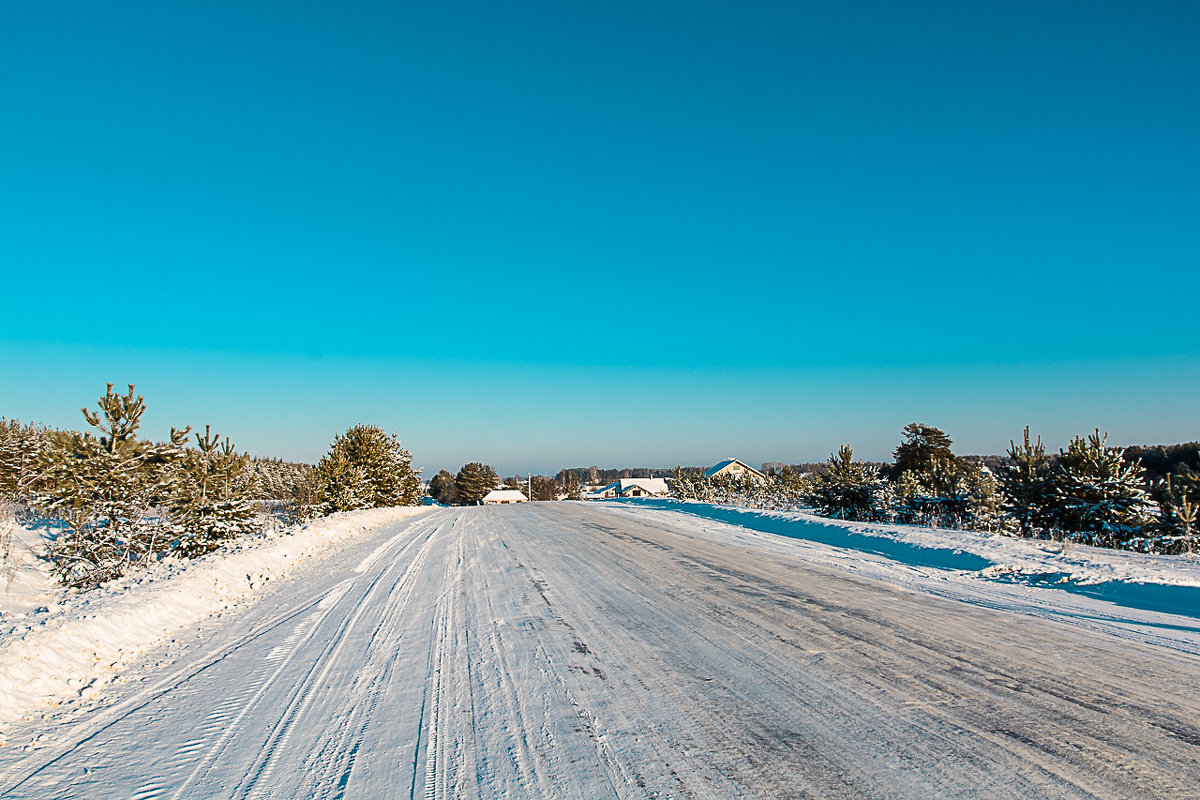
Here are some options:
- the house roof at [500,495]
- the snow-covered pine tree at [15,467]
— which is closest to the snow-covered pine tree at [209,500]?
the snow-covered pine tree at [15,467]

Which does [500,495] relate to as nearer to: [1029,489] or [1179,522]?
[1029,489]

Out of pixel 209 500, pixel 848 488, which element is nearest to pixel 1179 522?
pixel 848 488

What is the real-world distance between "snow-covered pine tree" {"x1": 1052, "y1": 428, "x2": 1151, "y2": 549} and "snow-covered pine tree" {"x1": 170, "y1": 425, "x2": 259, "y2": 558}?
71.3 ft

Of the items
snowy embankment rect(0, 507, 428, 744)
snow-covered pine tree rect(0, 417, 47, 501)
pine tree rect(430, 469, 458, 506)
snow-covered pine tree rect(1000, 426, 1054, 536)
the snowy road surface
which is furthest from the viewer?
pine tree rect(430, 469, 458, 506)

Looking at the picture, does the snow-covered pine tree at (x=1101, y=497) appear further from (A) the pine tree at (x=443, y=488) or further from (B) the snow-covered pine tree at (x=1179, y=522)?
(A) the pine tree at (x=443, y=488)

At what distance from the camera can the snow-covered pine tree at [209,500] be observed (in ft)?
44.4

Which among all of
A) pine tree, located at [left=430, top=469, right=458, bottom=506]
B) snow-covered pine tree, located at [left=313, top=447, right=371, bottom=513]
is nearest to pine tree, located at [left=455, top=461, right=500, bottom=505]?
pine tree, located at [left=430, top=469, right=458, bottom=506]

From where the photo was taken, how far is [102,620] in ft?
19.8

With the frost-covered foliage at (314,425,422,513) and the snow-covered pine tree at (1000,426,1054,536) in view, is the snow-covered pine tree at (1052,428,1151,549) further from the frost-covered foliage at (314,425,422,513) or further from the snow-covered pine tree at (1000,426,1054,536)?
the frost-covered foliage at (314,425,422,513)

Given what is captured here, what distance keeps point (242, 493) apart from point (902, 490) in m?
22.4

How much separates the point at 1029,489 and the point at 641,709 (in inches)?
658

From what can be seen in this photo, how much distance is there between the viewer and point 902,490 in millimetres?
21344

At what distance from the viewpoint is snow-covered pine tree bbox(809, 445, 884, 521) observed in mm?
21625

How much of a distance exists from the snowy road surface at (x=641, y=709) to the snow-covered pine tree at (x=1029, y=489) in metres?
11.5
